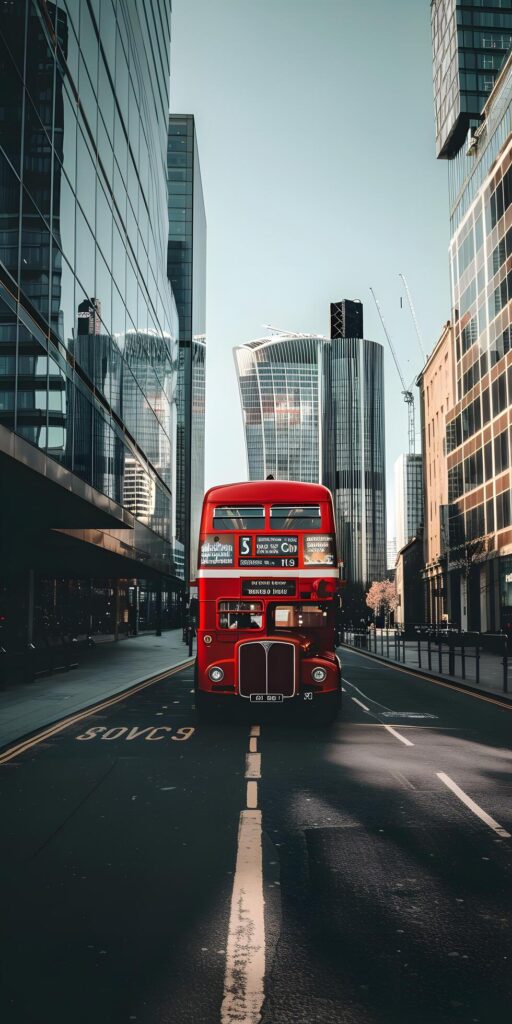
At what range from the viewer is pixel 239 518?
15445 mm

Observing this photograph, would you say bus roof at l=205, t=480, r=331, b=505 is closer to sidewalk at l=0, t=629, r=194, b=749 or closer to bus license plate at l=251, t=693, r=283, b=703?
bus license plate at l=251, t=693, r=283, b=703

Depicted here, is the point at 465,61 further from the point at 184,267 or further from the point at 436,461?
the point at 184,267

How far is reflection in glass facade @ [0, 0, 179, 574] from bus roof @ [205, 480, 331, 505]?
4.52m

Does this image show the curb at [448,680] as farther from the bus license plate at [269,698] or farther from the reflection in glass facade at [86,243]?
the reflection in glass facade at [86,243]

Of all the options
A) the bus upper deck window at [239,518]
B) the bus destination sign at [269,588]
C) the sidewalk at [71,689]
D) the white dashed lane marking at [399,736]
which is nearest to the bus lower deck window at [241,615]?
the bus destination sign at [269,588]

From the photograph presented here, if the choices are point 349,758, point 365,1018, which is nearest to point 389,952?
point 365,1018

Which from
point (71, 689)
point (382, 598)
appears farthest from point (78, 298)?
point (382, 598)

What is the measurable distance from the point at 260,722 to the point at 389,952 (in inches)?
428

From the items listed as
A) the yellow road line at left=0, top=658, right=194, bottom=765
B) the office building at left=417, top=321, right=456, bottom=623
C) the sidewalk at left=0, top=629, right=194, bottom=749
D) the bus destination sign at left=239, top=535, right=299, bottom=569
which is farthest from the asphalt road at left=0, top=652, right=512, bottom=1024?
the office building at left=417, top=321, right=456, bottom=623

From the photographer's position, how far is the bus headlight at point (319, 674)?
47.4ft

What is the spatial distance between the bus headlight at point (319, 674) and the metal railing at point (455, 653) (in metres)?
4.53

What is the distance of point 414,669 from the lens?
29.5 m

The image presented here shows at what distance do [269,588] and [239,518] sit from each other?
1486 mm

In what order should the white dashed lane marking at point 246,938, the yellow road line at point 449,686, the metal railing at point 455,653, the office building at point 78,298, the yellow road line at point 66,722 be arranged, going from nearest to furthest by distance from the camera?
the white dashed lane marking at point 246,938
the yellow road line at point 66,722
the yellow road line at point 449,686
the office building at point 78,298
the metal railing at point 455,653
